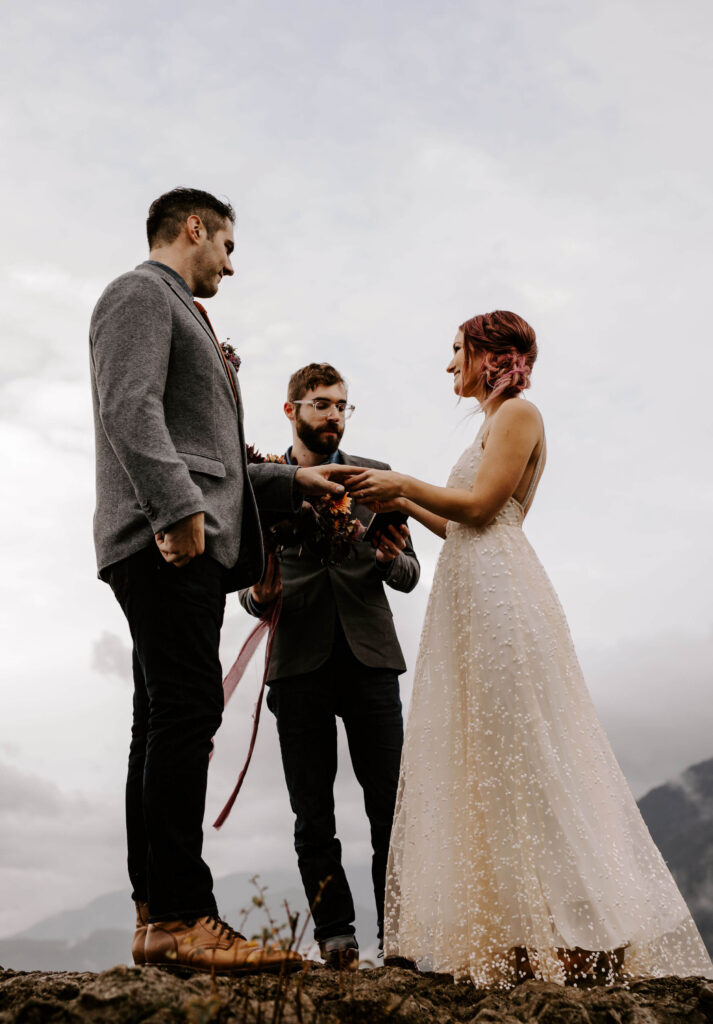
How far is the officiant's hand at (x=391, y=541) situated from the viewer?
4.89 meters

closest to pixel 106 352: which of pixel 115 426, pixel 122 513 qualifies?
pixel 115 426

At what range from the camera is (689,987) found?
338 centimetres

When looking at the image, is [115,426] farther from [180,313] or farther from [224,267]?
[224,267]

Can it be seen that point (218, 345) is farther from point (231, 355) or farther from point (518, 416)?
point (518, 416)

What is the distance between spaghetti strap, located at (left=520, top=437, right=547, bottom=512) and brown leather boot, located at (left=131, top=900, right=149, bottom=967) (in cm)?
244

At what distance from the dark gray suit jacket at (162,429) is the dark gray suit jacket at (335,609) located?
1.16 meters

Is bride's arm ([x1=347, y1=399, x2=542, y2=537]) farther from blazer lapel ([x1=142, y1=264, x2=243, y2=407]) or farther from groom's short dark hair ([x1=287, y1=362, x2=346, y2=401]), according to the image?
groom's short dark hair ([x1=287, y1=362, x2=346, y2=401])

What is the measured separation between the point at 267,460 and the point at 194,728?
2067 millimetres

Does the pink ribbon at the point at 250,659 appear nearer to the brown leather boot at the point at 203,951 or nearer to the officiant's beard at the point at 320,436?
the officiant's beard at the point at 320,436

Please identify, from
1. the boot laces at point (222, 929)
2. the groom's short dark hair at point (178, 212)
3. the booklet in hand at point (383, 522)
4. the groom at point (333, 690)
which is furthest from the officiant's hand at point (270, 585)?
the boot laces at point (222, 929)

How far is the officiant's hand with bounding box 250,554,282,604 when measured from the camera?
16.5 feet

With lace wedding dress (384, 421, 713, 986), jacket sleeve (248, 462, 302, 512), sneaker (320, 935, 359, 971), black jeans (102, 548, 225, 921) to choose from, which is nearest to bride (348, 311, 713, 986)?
lace wedding dress (384, 421, 713, 986)

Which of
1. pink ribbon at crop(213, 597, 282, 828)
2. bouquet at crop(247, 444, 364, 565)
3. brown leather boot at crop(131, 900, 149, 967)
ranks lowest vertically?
brown leather boot at crop(131, 900, 149, 967)

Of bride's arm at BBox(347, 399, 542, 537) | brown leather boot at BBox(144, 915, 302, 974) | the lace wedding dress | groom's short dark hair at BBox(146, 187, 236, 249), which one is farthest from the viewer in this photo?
bride's arm at BBox(347, 399, 542, 537)
